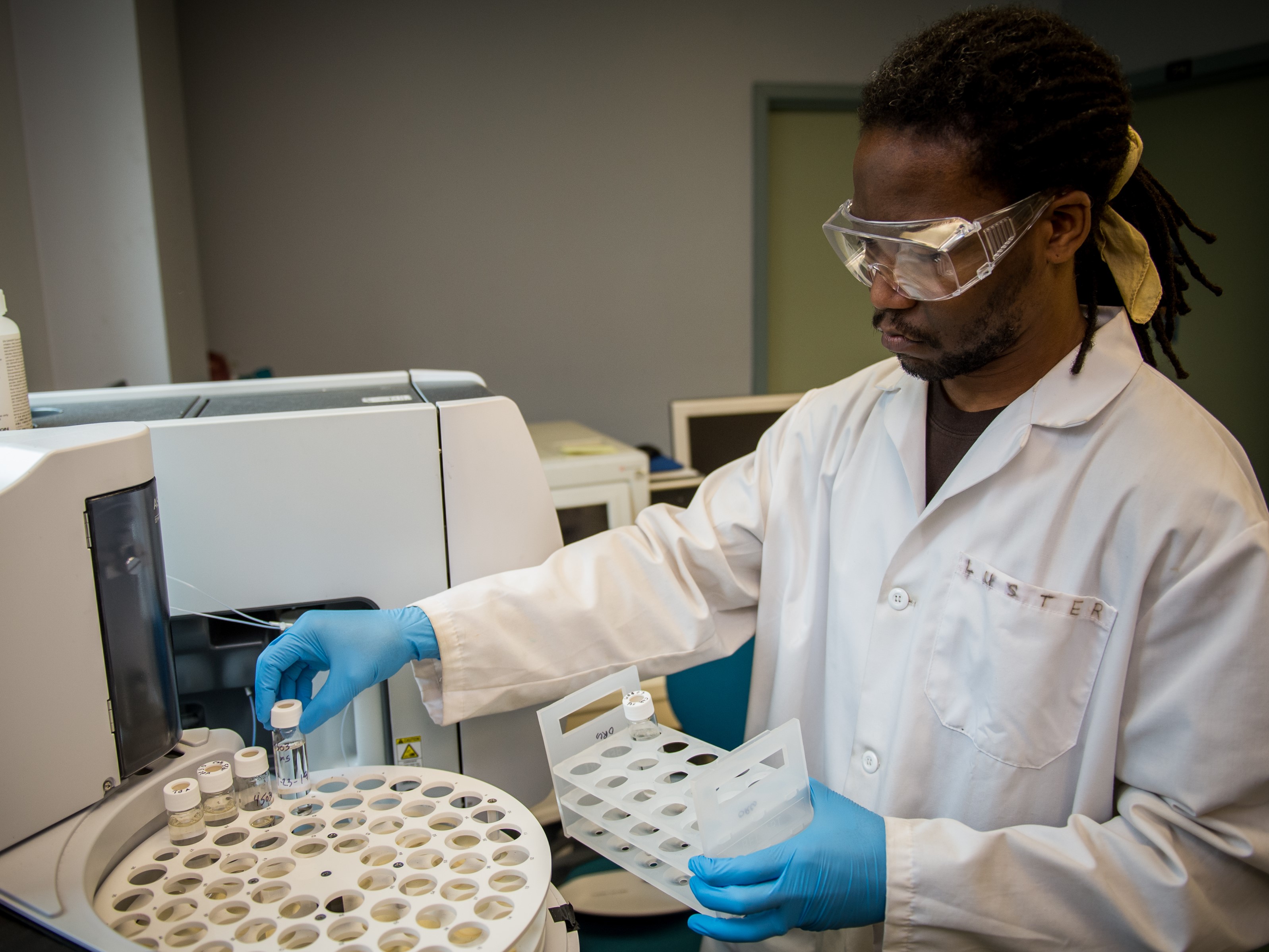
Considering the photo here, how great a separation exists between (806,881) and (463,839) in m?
0.28

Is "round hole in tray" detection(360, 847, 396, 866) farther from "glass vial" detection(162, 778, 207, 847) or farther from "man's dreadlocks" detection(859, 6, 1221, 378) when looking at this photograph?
"man's dreadlocks" detection(859, 6, 1221, 378)

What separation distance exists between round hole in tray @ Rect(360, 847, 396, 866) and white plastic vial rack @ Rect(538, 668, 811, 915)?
0.16 metres

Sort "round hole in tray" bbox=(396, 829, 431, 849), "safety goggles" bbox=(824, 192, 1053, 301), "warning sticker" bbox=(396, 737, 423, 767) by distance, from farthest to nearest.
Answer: "warning sticker" bbox=(396, 737, 423, 767) → "safety goggles" bbox=(824, 192, 1053, 301) → "round hole in tray" bbox=(396, 829, 431, 849)

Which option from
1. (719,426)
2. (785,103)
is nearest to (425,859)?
(719,426)

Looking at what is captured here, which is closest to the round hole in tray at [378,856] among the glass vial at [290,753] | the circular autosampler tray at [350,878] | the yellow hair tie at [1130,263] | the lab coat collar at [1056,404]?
the circular autosampler tray at [350,878]

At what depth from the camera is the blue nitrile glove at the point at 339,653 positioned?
0.81m

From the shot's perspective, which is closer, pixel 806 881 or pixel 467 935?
pixel 467 935

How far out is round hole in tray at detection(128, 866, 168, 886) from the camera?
628 mm

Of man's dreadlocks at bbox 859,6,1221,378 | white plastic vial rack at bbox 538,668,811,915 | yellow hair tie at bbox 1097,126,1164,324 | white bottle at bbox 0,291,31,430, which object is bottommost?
white plastic vial rack at bbox 538,668,811,915

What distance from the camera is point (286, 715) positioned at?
723 millimetres

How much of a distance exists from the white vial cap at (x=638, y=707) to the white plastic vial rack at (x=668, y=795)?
23mm

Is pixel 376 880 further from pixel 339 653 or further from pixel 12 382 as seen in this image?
pixel 12 382

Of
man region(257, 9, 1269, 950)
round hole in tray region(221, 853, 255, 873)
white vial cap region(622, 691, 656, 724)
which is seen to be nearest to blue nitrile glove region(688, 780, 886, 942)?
man region(257, 9, 1269, 950)

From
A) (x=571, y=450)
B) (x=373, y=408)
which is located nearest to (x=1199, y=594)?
(x=373, y=408)
